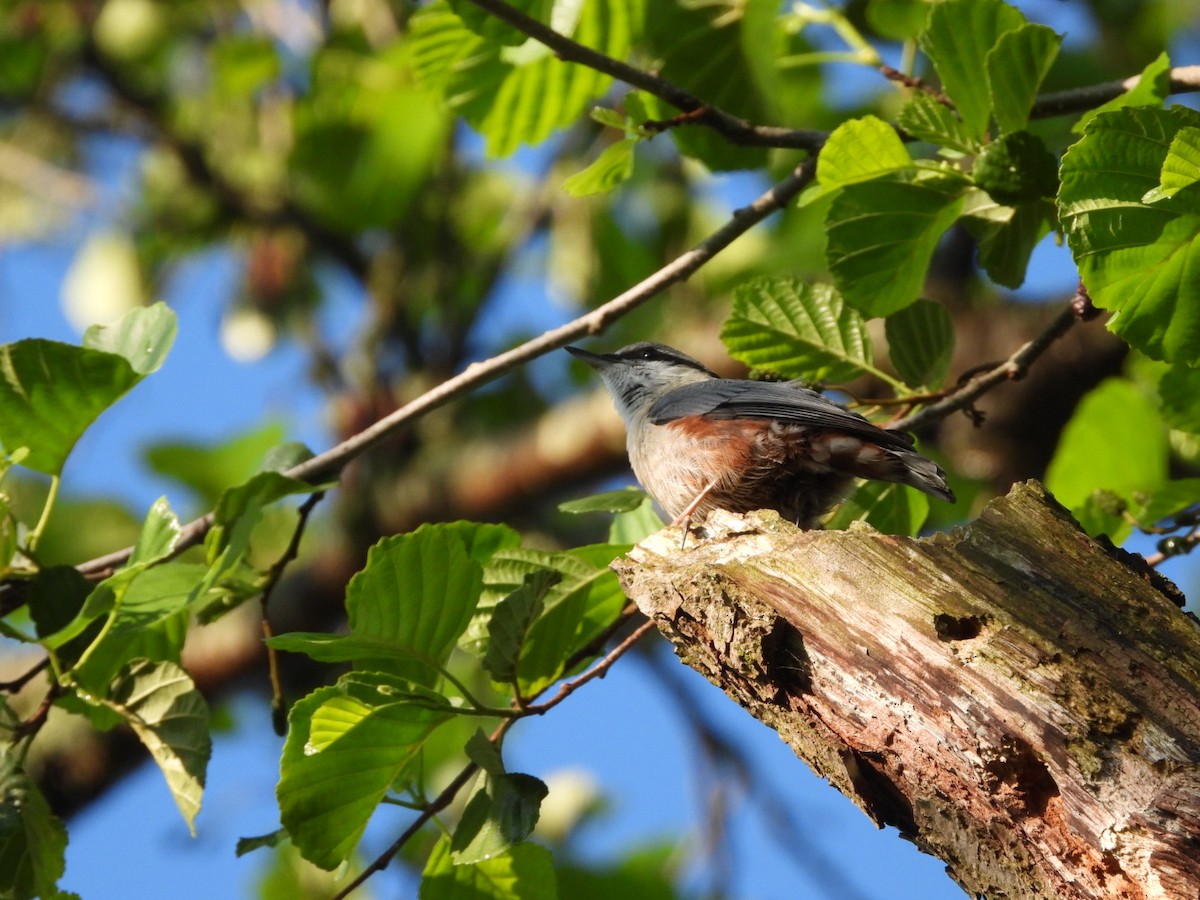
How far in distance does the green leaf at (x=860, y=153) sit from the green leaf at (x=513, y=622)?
1.10 meters

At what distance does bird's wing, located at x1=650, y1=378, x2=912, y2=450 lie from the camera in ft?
10.8

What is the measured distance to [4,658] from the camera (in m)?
6.85

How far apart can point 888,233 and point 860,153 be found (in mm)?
274

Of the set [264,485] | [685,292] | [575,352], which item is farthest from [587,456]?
[264,485]

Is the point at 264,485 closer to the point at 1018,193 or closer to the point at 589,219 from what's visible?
the point at 1018,193

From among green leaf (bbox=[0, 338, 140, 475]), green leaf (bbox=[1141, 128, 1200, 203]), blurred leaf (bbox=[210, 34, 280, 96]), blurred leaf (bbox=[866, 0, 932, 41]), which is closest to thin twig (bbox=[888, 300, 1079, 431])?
green leaf (bbox=[1141, 128, 1200, 203])

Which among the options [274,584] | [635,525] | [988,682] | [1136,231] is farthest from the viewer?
[635,525]

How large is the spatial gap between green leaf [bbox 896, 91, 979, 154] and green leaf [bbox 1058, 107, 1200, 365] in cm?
52

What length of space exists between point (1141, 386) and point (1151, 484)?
0.84 m

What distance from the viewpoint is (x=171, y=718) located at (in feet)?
9.52

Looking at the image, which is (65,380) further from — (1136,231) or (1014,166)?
(1136,231)

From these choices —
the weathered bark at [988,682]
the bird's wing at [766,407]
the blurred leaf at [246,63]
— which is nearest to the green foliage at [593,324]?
the bird's wing at [766,407]

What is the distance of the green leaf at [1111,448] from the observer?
377 centimetres

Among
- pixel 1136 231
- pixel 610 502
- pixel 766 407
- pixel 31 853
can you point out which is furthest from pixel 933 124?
pixel 31 853
